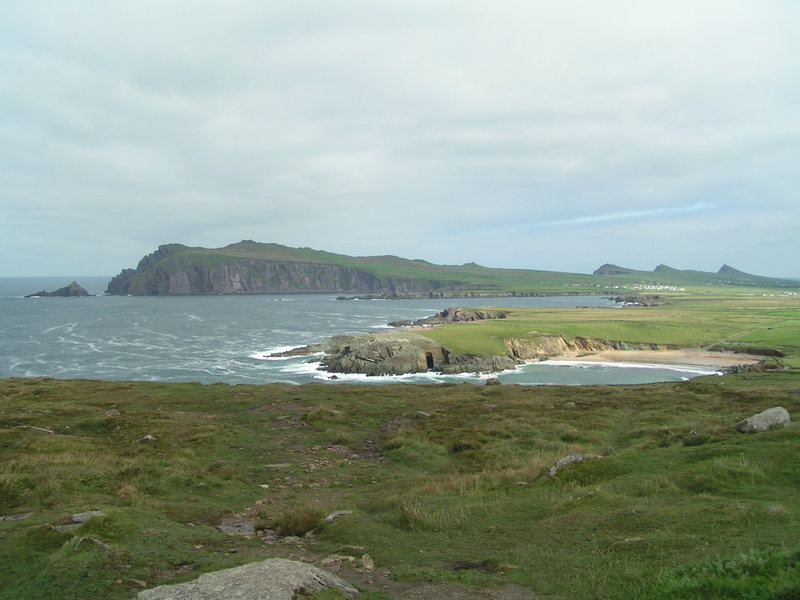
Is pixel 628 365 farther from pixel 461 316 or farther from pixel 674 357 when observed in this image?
pixel 461 316

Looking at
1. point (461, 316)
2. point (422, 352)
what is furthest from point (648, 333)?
point (461, 316)

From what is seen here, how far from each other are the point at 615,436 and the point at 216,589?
21.2 metres

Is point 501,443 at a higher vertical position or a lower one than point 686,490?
lower

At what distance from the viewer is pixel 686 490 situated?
1233 centimetres

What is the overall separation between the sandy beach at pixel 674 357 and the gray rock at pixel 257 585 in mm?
69722

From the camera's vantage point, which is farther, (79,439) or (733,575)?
(79,439)

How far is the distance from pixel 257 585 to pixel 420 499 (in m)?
7.34

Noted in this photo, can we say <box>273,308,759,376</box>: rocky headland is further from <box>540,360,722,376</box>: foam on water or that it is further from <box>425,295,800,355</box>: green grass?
<box>540,360,722,376</box>: foam on water

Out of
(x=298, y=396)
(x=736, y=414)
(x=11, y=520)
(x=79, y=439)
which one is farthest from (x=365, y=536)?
(x=298, y=396)

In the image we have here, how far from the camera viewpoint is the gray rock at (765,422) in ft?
55.0

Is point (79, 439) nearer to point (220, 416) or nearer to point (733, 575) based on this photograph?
point (220, 416)

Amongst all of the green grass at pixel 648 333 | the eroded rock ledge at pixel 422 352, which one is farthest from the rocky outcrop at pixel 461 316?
the eroded rock ledge at pixel 422 352

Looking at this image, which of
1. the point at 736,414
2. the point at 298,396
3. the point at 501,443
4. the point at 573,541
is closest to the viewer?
the point at 573,541

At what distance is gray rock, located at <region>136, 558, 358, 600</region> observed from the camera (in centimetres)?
680
